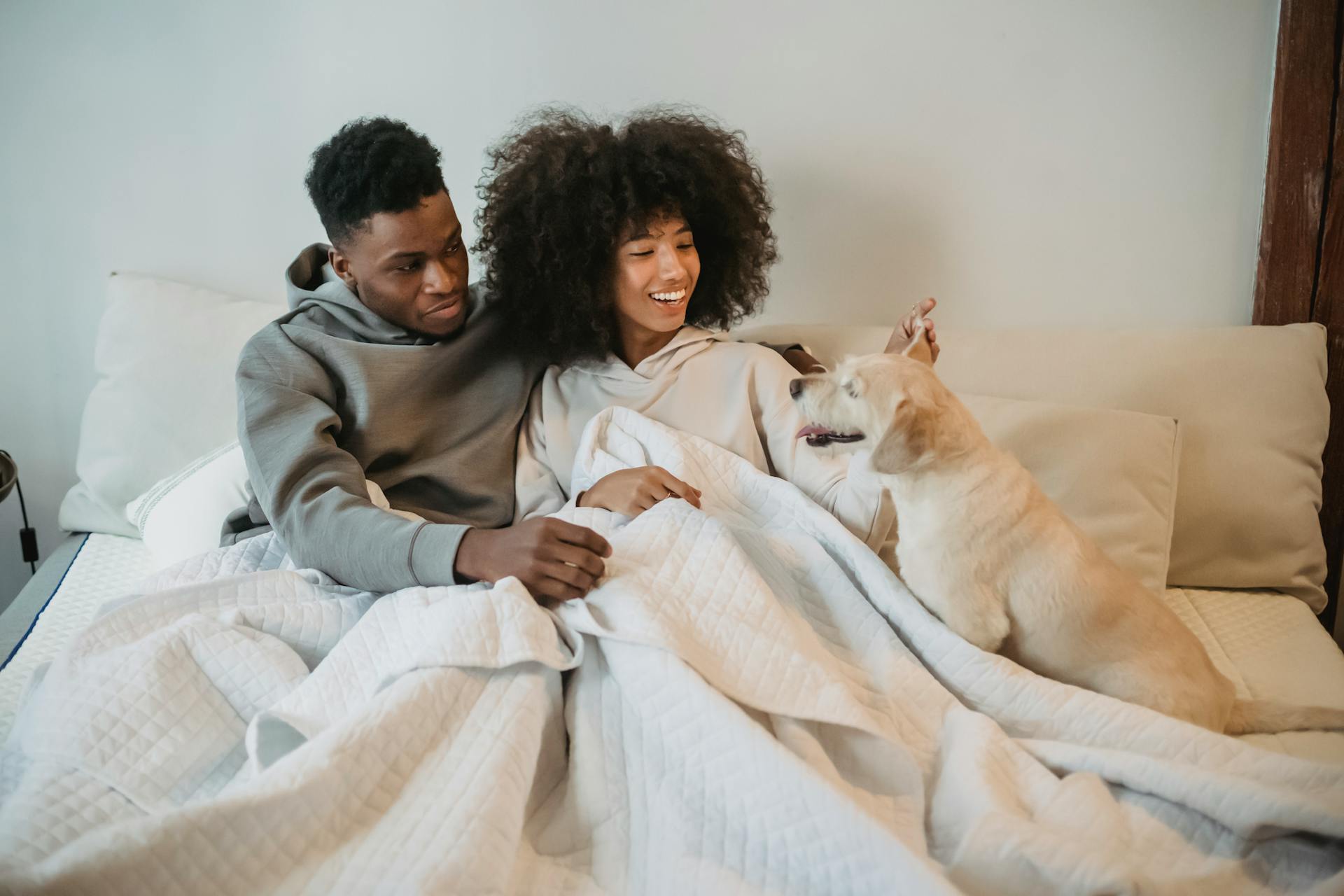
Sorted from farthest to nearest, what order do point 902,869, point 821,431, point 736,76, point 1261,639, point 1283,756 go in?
point 736,76 → point 1261,639 → point 821,431 → point 1283,756 → point 902,869

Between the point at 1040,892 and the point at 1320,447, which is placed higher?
the point at 1320,447

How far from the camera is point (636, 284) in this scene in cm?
159

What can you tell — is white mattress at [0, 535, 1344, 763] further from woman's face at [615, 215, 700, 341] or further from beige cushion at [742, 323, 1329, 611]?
woman's face at [615, 215, 700, 341]

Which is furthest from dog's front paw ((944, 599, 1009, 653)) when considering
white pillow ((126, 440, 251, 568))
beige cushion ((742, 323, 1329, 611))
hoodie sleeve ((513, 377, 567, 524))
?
white pillow ((126, 440, 251, 568))

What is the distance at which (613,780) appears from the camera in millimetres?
1032

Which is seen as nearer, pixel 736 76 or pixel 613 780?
pixel 613 780

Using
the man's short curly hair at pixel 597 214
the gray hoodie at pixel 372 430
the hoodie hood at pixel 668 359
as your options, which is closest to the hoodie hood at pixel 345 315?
the gray hoodie at pixel 372 430

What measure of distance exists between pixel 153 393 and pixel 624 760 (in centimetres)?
137

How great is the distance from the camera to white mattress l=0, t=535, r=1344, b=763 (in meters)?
1.28

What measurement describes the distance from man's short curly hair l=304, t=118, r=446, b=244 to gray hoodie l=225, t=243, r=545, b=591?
0.14 m

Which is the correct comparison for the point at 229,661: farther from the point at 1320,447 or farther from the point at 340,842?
the point at 1320,447

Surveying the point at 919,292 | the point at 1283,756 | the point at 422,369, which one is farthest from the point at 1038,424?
the point at 422,369

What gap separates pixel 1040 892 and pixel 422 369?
45.8 inches

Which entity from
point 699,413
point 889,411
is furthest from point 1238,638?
point 699,413
